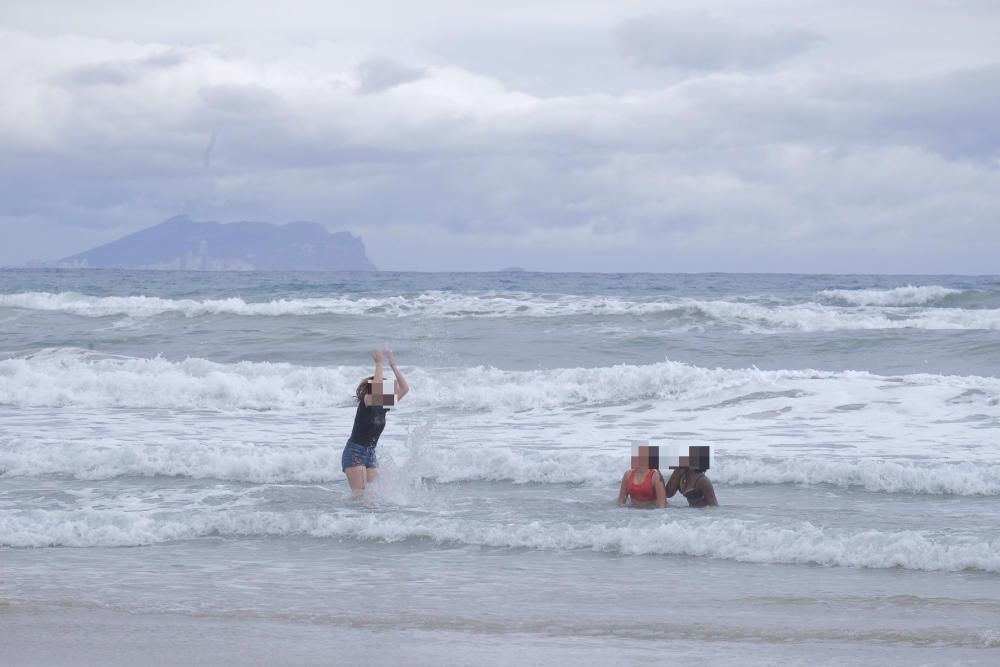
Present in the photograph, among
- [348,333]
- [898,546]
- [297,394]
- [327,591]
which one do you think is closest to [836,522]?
[898,546]

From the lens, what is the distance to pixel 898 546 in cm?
797

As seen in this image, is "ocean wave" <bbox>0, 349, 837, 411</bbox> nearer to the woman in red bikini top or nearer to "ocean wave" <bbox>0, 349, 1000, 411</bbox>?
"ocean wave" <bbox>0, 349, 1000, 411</bbox>

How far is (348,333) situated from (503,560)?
19.7 m

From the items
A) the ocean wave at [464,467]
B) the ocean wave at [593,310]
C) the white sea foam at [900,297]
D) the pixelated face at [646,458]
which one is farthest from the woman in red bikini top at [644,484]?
the white sea foam at [900,297]

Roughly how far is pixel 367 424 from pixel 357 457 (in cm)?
32

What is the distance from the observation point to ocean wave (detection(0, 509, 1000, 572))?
793 centimetres

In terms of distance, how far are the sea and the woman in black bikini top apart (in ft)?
0.44

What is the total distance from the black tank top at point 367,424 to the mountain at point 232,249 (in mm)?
93372

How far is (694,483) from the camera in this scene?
9.55 metres

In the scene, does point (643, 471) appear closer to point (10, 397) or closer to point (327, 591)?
point (327, 591)

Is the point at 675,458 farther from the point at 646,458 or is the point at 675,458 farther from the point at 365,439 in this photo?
the point at 365,439

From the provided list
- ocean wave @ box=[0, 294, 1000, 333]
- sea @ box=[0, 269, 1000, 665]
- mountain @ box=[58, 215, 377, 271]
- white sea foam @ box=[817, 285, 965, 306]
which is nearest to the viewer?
sea @ box=[0, 269, 1000, 665]

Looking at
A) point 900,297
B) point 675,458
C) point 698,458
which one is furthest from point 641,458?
point 900,297

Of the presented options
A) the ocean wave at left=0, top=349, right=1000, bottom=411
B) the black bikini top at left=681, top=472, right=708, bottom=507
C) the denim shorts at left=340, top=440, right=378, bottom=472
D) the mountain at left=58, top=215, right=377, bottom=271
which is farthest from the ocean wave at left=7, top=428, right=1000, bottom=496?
the mountain at left=58, top=215, right=377, bottom=271
